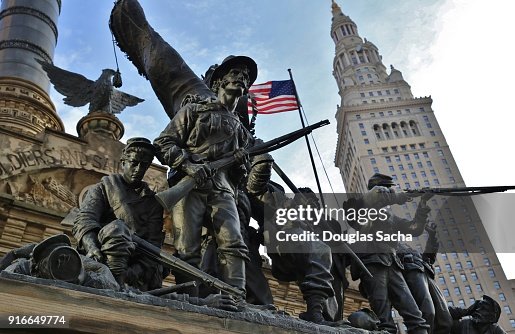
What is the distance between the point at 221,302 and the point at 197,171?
1.66 meters

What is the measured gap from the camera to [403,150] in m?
95.9

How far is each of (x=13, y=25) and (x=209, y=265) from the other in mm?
24871

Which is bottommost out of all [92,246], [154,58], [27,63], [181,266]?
[181,266]

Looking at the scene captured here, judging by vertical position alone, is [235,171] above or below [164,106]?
below

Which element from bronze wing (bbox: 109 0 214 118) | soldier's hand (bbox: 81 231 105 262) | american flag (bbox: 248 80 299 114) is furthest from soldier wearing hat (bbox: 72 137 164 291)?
american flag (bbox: 248 80 299 114)

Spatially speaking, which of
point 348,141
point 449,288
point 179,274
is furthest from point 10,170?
point 348,141

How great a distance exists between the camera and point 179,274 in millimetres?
5582

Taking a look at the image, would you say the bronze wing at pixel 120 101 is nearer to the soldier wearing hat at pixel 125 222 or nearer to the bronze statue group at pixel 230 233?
the bronze statue group at pixel 230 233

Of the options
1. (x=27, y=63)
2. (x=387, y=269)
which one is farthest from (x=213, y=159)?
(x=27, y=63)

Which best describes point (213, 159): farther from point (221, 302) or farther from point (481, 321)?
point (481, 321)

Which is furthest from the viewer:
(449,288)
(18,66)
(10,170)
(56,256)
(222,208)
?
(449,288)

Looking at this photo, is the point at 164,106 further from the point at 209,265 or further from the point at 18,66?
the point at 18,66

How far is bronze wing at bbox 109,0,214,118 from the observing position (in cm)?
852

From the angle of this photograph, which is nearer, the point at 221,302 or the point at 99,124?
the point at 221,302
